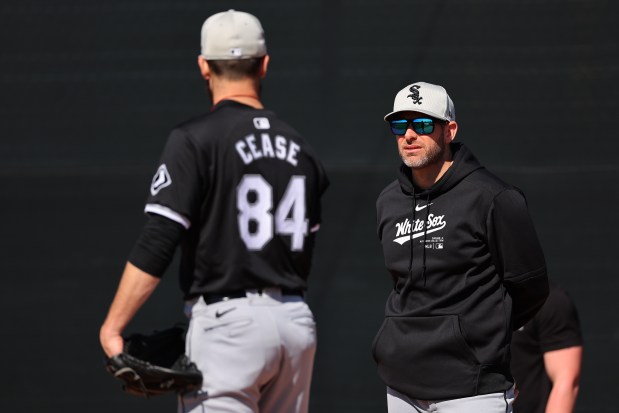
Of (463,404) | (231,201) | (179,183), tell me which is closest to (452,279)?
(463,404)

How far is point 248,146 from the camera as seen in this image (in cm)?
362

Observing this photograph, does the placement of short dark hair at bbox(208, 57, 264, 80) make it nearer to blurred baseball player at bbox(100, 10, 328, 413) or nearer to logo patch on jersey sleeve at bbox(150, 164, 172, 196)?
blurred baseball player at bbox(100, 10, 328, 413)

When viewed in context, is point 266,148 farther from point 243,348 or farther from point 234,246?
point 243,348

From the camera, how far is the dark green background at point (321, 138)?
19.2 feet

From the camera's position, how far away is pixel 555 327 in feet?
15.3

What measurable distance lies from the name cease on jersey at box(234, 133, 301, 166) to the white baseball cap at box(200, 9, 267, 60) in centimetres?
26

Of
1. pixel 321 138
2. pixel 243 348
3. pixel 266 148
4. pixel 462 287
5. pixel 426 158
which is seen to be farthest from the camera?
pixel 321 138

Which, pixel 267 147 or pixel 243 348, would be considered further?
pixel 267 147

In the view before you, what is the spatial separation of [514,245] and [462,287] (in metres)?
0.21

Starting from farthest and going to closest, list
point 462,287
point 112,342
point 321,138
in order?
point 321,138
point 462,287
point 112,342

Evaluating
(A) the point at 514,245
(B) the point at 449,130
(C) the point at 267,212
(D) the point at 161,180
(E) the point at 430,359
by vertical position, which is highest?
(B) the point at 449,130

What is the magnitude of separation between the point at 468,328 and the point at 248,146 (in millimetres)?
899

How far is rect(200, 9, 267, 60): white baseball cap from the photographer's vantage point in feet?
12.1

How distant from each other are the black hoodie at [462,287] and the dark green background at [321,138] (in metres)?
1.98
